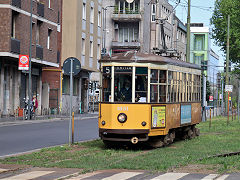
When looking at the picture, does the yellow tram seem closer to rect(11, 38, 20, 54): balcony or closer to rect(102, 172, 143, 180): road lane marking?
rect(102, 172, 143, 180): road lane marking

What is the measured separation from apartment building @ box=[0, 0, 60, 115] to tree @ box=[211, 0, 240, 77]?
25.1 m

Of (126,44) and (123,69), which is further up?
(126,44)

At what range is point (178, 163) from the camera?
13789 millimetres

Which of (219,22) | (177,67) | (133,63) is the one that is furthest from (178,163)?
(219,22)

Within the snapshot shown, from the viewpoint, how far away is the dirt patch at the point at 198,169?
12.7m

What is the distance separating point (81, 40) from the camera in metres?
56.5

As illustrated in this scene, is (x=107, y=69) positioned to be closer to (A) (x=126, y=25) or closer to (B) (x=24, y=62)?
(B) (x=24, y=62)

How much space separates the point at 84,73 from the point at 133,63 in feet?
141

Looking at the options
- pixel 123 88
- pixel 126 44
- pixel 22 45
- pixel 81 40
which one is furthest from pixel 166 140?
pixel 126 44

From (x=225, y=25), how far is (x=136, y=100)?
54664 mm

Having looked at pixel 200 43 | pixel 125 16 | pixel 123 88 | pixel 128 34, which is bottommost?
pixel 123 88

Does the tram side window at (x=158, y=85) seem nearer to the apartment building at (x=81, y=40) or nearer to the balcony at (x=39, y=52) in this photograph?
the balcony at (x=39, y=52)

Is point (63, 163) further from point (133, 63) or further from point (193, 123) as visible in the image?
point (193, 123)

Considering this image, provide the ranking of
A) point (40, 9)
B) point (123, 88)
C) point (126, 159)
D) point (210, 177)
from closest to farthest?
point (210, 177) < point (126, 159) < point (123, 88) < point (40, 9)
